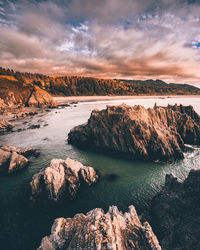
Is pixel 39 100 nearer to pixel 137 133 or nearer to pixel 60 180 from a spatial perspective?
pixel 137 133

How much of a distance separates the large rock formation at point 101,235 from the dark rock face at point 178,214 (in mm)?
3763

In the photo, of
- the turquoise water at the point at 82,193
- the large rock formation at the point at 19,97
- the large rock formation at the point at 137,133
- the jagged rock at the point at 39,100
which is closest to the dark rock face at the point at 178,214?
the turquoise water at the point at 82,193

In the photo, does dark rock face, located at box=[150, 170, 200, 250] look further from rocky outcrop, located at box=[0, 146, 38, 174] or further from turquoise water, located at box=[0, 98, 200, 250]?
rocky outcrop, located at box=[0, 146, 38, 174]

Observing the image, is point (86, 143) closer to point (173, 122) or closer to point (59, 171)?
point (59, 171)

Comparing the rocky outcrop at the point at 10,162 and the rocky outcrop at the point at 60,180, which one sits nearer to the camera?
the rocky outcrop at the point at 60,180

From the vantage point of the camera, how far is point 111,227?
363 inches

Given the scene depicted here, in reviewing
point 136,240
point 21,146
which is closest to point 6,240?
point 136,240

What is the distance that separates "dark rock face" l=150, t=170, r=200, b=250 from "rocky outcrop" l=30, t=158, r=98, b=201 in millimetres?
10721

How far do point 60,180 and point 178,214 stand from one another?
15252mm

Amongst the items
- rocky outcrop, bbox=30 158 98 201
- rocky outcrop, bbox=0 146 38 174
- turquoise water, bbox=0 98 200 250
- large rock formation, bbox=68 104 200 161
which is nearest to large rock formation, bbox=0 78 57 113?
rocky outcrop, bbox=0 146 38 174

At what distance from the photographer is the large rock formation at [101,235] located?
27.0 feet

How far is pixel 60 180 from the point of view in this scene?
60.6 ft

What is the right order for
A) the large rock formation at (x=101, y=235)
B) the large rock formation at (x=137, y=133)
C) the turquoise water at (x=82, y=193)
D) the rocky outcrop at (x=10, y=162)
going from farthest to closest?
the large rock formation at (x=137, y=133)
the rocky outcrop at (x=10, y=162)
the turquoise water at (x=82, y=193)
the large rock formation at (x=101, y=235)

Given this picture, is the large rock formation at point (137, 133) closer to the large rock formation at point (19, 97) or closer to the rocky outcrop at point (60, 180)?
the rocky outcrop at point (60, 180)
